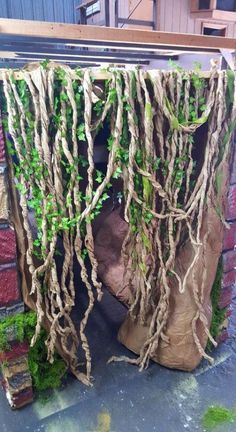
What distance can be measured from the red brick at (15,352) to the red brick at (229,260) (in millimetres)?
1104

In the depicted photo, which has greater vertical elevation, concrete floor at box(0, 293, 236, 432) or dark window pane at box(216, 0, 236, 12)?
dark window pane at box(216, 0, 236, 12)

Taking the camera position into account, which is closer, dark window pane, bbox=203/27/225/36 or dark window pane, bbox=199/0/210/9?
dark window pane, bbox=199/0/210/9

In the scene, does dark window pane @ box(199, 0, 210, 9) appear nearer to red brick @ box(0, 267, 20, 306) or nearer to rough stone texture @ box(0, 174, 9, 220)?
rough stone texture @ box(0, 174, 9, 220)

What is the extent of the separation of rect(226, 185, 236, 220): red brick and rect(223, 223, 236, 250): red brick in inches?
2.4

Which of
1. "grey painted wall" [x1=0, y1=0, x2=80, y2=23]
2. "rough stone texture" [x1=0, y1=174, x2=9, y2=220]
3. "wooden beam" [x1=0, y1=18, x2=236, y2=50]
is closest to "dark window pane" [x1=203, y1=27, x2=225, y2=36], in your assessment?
"grey painted wall" [x1=0, y1=0, x2=80, y2=23]

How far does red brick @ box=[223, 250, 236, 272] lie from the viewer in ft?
6.20

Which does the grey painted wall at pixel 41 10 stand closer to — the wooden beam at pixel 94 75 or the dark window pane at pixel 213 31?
the dark window pane at pixel 213 31

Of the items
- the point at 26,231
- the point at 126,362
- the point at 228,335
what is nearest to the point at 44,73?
the point at 26,231

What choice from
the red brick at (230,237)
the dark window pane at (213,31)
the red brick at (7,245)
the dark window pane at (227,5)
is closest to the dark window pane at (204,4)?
the dark window pane at (227,5)

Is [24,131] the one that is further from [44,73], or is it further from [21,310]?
[21,310]

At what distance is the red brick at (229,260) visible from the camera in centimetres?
189

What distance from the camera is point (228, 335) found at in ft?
7.02

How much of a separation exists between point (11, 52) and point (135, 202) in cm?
149

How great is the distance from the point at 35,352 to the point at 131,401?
0.53 m
